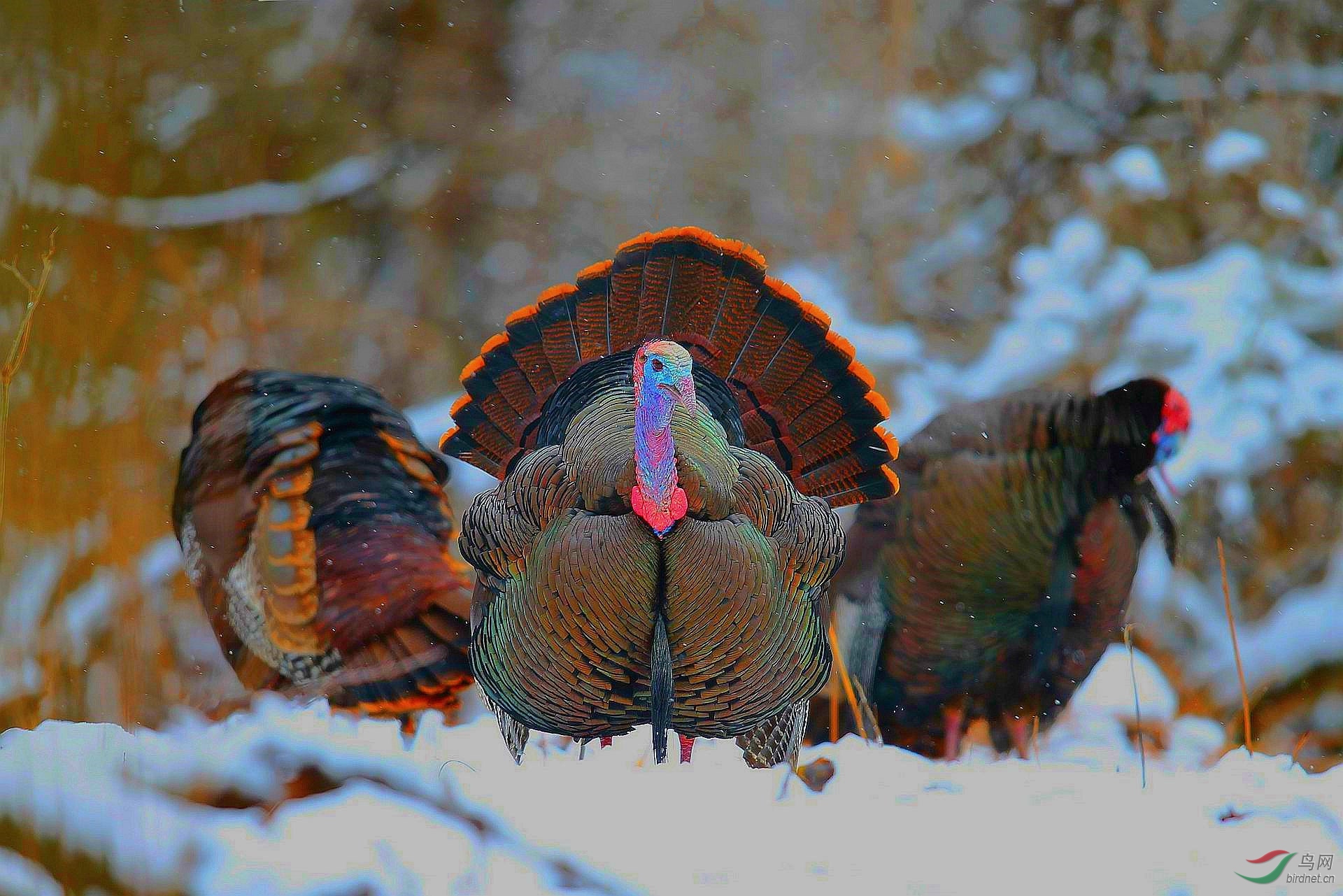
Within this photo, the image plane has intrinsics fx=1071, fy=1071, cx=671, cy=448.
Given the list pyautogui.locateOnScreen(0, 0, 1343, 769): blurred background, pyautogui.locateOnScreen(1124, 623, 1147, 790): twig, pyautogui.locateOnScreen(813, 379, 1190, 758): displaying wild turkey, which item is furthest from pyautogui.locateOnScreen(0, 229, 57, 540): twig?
pyautogui.locateOnScreen(1124, 623, 1147, 790): twig

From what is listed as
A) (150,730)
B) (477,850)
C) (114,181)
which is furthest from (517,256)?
(477,850)

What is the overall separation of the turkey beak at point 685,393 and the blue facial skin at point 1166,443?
3.26ft

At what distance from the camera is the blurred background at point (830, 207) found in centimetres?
229

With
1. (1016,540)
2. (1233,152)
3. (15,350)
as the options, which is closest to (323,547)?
(15,350)

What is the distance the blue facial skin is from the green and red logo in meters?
0.75

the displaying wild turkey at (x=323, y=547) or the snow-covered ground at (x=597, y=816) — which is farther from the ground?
the displaying wild turkey at (x=323, y=547)

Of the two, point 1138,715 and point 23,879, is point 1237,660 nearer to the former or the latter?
point 1138,715

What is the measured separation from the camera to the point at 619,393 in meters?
1.63

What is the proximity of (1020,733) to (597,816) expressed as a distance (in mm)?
1171

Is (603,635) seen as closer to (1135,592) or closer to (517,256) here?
(1135,592)

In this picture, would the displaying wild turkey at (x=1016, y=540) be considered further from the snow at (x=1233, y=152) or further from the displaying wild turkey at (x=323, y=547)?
the snow at (x=1233, y=152)

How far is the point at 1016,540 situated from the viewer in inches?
75.2

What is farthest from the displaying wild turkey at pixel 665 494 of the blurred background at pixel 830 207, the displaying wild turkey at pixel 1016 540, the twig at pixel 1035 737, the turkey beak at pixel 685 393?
the blurred background at pixel 830 207

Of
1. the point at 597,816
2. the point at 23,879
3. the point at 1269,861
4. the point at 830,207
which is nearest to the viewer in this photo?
the point at 23,879
